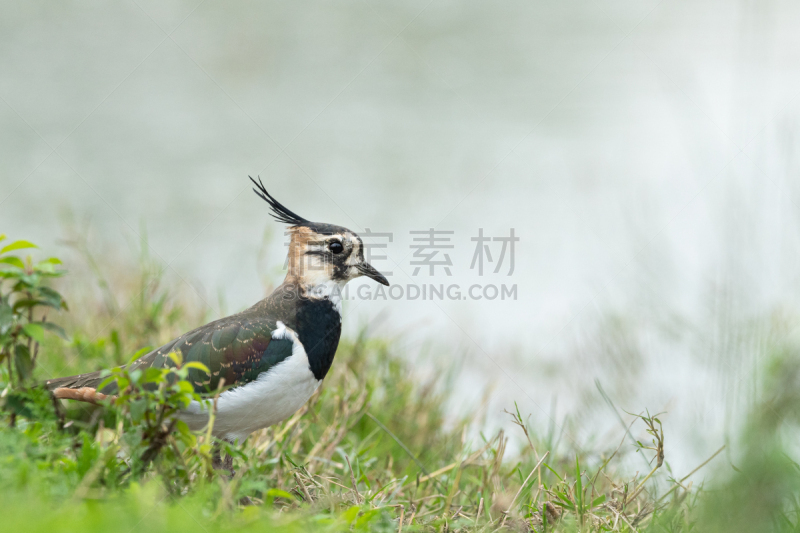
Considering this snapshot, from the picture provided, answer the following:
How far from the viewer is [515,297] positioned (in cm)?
916

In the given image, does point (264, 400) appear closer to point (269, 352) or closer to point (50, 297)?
point (269, 352)

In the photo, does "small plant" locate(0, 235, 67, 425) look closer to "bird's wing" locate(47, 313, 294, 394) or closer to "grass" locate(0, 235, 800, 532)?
"grass" locate(0, 235, 800, 532)

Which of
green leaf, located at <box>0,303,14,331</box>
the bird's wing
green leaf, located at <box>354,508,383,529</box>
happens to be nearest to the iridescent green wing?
the bird's wing

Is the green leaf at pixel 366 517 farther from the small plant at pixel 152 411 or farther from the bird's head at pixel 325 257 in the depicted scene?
the bird's head at pixel 325 257

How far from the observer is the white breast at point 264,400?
3949mm

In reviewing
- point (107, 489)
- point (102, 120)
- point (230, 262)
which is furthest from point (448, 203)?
point (107, 489)

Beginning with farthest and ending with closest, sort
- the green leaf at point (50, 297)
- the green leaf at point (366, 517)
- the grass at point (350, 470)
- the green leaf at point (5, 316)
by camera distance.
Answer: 1. the green leaf at point (50, 297)
2. the green leaf at point (5, 316)
3. the green leaf at point (366, 517)
4. the grass at point (350, 470)

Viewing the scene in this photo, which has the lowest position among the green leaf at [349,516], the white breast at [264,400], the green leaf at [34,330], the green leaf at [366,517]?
the green leaf at [366,517]

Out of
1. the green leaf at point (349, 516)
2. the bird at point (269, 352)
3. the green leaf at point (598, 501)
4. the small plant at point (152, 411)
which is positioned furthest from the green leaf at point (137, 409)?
the green leaf at point (598, 501)

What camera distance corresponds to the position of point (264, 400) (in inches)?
156

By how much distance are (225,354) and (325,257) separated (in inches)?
35.1

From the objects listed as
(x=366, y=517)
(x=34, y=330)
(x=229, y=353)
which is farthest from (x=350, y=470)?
(x=34, y=330)

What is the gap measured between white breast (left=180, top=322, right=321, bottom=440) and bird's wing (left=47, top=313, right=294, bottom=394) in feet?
0.15

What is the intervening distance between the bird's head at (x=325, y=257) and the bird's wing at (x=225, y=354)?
49cm
